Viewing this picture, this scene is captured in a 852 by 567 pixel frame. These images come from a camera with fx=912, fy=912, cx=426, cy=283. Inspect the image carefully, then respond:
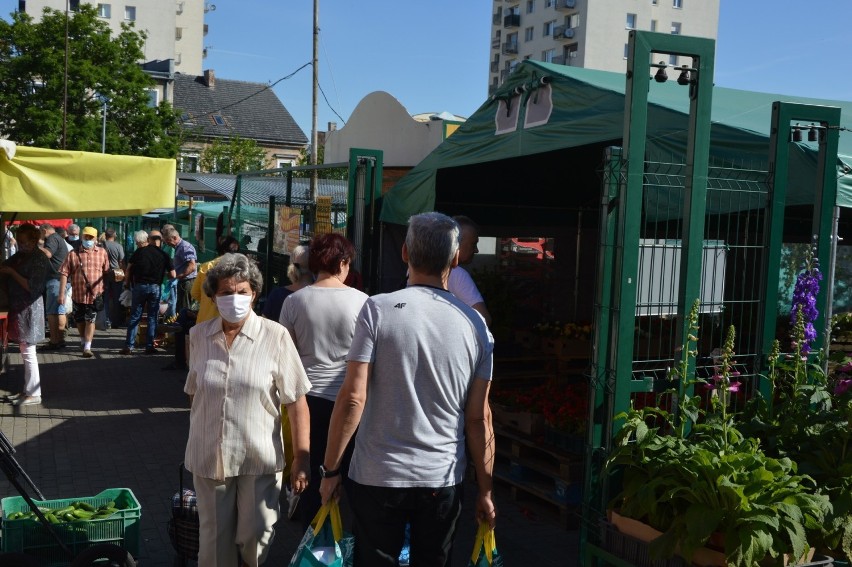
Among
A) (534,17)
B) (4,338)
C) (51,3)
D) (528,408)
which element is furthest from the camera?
(534,17)

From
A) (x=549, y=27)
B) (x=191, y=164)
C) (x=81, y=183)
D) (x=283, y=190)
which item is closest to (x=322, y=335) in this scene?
(x=81, y=183)

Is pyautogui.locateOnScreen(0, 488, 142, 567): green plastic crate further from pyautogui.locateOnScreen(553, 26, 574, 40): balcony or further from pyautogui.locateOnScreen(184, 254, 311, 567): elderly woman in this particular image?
pyautogui.locateOnScreen(553, 26, 574, 40): balcony

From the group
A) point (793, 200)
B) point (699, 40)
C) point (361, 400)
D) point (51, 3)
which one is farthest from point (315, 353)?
point (51, 3)

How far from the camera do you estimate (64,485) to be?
6.71 m

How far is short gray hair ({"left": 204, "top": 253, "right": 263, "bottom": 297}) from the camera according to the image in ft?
13.6

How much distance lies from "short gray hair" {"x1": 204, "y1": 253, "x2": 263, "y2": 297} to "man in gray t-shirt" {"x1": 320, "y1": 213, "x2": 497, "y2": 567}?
104cm

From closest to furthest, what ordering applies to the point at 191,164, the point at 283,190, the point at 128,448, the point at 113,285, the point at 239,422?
the point at 239,422, the point at 128,448, the point at 283,190, the point at 113,285, the point at 191,164

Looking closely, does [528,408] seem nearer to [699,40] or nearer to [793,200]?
[793,200]

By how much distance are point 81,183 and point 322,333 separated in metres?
2.16

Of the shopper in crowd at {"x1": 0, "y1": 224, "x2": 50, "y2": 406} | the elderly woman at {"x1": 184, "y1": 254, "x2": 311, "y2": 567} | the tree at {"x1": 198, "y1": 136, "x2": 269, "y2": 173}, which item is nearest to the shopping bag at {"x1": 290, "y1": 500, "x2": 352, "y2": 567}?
the elderly woman at {"x1": 184, "y1": 254, "x2": 311, "y2": 567}

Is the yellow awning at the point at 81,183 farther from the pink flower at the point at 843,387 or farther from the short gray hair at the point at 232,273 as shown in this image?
the pink flower at the point at 843,387

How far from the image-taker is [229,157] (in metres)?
Answer: 53.2

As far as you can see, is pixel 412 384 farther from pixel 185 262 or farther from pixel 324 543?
pixel 185 262

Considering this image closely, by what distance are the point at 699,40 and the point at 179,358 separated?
28.8 feet
